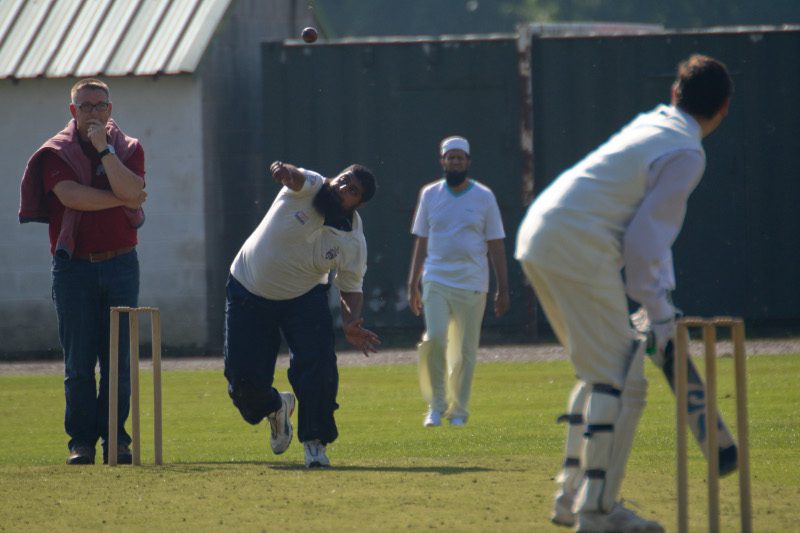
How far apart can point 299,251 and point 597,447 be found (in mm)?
3267

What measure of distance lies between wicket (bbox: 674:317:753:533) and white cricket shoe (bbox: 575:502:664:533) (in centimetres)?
24

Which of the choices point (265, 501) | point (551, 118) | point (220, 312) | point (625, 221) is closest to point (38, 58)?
point (220, 312)

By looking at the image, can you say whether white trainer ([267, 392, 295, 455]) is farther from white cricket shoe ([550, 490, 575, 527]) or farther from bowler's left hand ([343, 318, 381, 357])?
white cricket shoe ([550, 490, 575, 527])

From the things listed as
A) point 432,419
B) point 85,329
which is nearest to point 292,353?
point 85,329

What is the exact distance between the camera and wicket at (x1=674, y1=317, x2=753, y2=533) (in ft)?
19.0

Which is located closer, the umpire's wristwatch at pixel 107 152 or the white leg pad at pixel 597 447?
the white leg pad at pixel 597 447

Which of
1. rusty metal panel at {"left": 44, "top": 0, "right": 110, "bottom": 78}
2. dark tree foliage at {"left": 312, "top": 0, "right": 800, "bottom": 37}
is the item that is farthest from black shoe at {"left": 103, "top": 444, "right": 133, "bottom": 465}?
dark tree foliage at {"left": 312, "top": 0, "right": 800, "bottom": 37}

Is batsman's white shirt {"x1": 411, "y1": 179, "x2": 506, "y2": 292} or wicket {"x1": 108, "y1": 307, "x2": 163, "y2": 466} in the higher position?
batsman's white shirt {"x1": 411, "y1": 179, "x2": 506, "y2": 292}

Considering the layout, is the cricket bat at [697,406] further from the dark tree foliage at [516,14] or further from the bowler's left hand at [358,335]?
the dark tree foliage at [516,14]

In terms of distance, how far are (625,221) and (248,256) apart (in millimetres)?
3486

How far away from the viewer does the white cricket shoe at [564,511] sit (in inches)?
246

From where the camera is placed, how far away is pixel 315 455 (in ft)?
29.0

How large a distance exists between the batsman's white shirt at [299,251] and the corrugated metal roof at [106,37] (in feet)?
34.1

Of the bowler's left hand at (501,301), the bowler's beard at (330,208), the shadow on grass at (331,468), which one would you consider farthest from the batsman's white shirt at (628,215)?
the bowler's left hand at (501,301)
